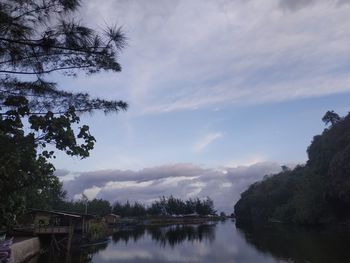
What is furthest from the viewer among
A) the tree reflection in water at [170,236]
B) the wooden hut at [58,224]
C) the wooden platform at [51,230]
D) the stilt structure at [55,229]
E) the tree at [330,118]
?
the tree at [330,118]

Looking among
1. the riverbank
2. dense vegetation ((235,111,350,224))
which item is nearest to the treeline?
dense vegetation ((235,111,350,224))

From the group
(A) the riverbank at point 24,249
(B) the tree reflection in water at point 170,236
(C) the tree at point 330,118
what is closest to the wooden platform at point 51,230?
(A) the riverbank at point 24,249

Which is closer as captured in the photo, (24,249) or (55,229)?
(24,249)

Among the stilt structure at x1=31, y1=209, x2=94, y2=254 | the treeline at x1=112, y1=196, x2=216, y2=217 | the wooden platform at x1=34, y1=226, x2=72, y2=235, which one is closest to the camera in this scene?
the wooden platform at x1=34, y1=226, x2=72, y2=235

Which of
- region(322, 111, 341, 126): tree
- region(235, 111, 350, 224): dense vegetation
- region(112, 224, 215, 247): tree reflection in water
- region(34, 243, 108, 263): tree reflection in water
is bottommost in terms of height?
region(34, 243, 108, 263): tree reflection in water

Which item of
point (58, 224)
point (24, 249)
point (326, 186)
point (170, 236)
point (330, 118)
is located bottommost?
point (24, 249)

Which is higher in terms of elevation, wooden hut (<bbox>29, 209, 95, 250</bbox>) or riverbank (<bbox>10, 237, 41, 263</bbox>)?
wooden hut (<bbox>29, 209, 95, 250</bbox>)

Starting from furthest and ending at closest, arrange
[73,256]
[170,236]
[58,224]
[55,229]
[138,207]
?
[138,207] → [170,236] → [58,224] → [55,229] → [73,256]

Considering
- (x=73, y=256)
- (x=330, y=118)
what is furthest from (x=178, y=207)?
(x=73, y=256)

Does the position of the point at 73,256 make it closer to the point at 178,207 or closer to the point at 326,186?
the point at 326,186

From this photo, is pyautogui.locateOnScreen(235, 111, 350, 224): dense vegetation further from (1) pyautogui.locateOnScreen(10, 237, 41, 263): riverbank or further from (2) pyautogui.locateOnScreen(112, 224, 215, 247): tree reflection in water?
(1) pyautogui.locateOnScreen(10, 237, 41, 263): riverbank

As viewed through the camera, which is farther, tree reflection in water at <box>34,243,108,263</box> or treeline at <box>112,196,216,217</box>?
treeline at <box>112,196,216,217</box>

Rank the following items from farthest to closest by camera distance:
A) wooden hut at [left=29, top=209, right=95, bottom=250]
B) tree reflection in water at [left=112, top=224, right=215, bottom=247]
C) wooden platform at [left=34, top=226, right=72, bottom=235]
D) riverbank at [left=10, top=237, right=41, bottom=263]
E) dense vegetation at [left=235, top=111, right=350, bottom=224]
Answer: dense vegetation at [left=235, top=111, right=350, bottom=224], tree reflection in water at [left=112, top=224, right=215, bottom=247], wooden hut at [left=29, top=209, right=95, bottom=250], wooden platform at [left=34, top=226, right=72, bottom=235], riverbank at [left=10, top=237, right=41, bottom=263]

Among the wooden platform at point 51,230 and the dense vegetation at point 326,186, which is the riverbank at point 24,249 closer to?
the wooden platform at point 51,230
